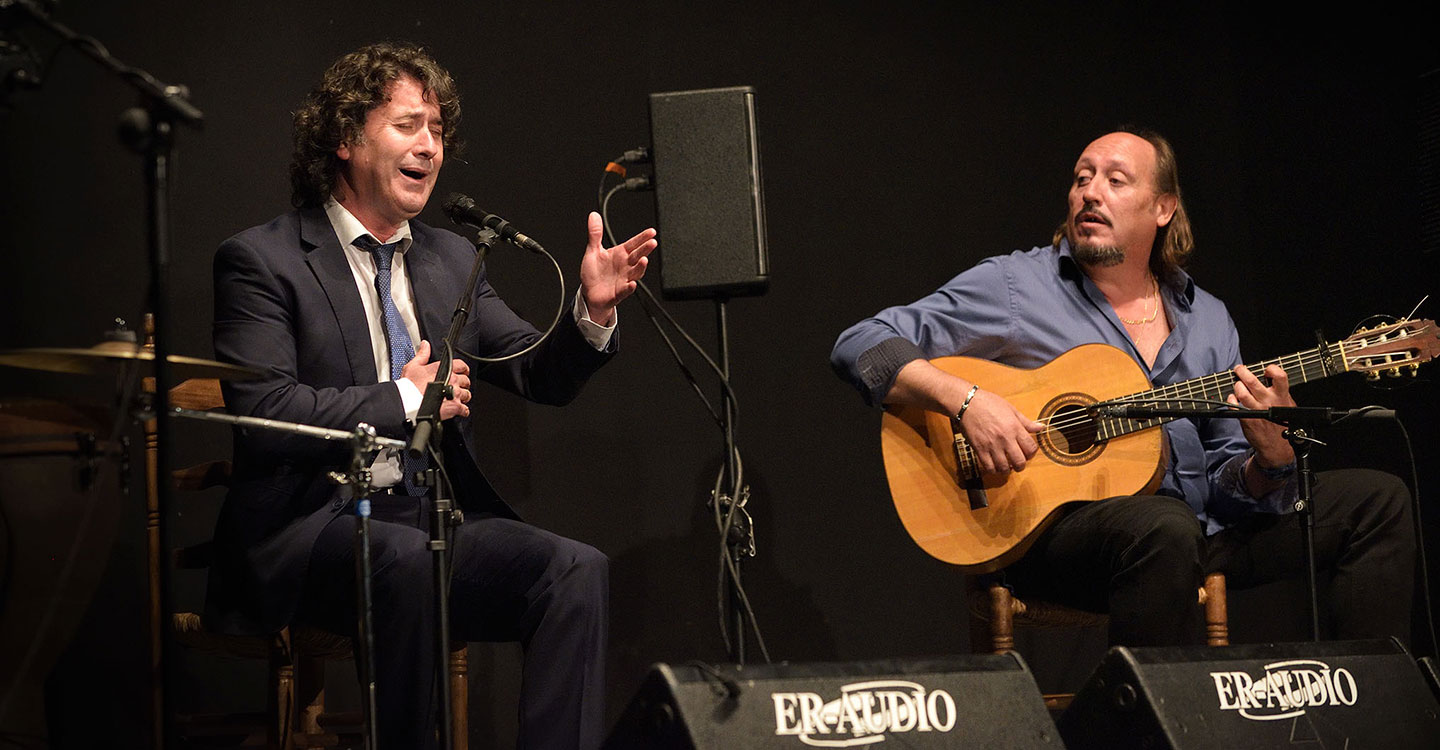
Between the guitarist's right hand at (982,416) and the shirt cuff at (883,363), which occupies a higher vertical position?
the shirt cuff at (883,363)

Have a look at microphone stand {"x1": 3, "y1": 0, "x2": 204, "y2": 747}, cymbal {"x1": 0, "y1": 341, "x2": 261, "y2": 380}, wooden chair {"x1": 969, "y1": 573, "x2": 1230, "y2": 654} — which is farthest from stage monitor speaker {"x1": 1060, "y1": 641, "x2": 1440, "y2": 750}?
cymbal {"x1": 0, "y1": 341, "x2": 261, "y2": 380}

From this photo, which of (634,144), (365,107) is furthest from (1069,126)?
(365,107)

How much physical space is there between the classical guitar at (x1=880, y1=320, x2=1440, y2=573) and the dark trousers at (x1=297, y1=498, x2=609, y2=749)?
809 millimetres

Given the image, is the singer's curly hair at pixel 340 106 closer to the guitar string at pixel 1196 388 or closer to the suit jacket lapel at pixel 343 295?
the suit jacket lapel at pixel 343 295

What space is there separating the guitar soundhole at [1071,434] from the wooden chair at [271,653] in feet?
4.64

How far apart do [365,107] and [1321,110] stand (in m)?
2.91

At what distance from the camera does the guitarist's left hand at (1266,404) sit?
3088 millimetres

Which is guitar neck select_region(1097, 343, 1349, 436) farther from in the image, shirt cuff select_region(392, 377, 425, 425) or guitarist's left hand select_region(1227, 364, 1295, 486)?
shirt cuff select_region(392, 377, 425, 425)

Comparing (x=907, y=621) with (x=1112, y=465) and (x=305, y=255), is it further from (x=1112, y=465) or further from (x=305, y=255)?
(x=305, y=255)

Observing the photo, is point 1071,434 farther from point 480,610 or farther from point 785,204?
point 480,610

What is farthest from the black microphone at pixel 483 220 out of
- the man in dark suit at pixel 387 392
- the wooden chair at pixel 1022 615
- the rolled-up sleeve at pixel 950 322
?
the wooden chair at pixel 1022 615

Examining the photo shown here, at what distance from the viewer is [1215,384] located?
3186mm

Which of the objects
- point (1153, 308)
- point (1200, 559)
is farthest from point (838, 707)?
point (1153, 308)

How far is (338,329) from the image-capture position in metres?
2.96
